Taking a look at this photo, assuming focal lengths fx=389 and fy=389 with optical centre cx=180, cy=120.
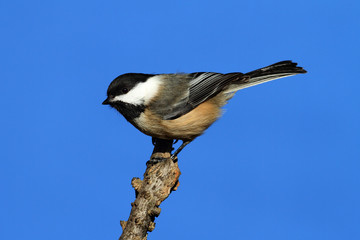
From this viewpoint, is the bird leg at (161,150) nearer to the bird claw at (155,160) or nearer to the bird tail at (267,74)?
the bird claw at (155,160)

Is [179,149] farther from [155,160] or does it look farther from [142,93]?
[142,93]

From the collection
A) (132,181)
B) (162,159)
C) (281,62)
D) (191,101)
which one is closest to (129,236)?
(132,181)

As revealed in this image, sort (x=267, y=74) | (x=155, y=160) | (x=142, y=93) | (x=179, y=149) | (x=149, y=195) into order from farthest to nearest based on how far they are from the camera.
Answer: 1. (x=267, y=74)
2. (x=179, y=149)
3. (x=155, y=160)
4. (x=142, y=93)
5. (x=149, y=195)

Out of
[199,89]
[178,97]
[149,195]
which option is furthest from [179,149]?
[149,195]

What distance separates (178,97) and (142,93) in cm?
35

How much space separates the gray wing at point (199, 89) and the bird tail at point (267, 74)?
11 cm

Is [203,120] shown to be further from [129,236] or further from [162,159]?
[129,236]

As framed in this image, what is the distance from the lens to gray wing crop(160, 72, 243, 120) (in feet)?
10.6

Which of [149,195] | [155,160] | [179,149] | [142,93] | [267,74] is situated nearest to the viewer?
[149,195]

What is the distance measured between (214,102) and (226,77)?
9.9 inches

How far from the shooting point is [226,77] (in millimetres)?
3410

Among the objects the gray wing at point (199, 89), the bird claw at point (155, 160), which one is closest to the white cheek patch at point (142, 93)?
the gray wing at point (199, 89)

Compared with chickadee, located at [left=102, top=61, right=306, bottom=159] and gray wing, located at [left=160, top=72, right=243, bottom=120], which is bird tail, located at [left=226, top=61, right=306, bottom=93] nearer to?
chickadee, located at [left=102, top=61, right=306, bottom=159]

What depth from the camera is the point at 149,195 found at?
2.79m
